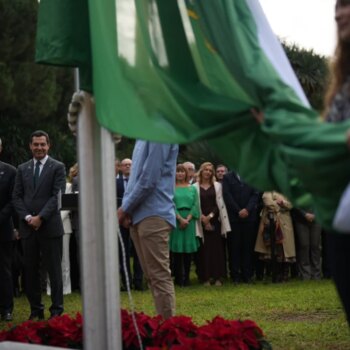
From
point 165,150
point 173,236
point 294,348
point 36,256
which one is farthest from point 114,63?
point 173,236

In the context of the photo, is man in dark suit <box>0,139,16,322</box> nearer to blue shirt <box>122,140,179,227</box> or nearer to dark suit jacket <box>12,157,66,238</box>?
dark suit jacket <box>12,157,66,238</box>

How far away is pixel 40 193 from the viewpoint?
11688mm

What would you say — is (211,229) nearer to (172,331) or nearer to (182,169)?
(182,169)

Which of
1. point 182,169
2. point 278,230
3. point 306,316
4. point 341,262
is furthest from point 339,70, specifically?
point 278,230

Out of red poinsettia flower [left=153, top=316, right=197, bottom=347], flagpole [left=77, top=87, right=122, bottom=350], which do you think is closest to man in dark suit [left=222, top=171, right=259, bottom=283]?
red poinsettia flower [left=153, top=316, right=197, bottom=347]

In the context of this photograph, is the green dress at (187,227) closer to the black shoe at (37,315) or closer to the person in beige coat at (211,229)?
the person in beige coat at (211,229)

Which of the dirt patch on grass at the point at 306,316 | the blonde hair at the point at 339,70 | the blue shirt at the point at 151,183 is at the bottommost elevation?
the dirt patch on grass at the point at 306,316

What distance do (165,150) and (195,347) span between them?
7.21ft

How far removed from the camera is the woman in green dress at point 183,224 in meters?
16.0

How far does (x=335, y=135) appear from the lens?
3.78 metres

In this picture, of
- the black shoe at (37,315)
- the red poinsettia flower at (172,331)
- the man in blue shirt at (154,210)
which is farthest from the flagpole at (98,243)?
the black shoe at (37,315)

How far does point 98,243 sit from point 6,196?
6536mm

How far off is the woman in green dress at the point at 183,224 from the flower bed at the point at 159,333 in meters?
8.93

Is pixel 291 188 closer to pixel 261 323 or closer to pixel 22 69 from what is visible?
pixel 261 323
